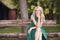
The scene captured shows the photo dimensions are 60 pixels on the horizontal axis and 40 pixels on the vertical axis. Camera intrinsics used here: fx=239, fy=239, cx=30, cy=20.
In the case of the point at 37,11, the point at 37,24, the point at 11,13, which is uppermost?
the point at 37,11

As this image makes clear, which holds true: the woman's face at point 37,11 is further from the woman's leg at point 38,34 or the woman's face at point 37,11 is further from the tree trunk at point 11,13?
the tree trunk at point 11,13

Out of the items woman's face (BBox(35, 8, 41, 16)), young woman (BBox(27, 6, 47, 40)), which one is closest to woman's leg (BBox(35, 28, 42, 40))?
young woman (BBox(27, 6, 47, 40))

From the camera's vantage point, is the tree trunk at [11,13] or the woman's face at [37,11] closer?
the woman's face at [37,11]

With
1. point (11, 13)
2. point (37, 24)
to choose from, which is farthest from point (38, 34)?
point (11, 13)

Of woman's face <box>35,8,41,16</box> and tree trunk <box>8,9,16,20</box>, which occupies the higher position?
woman's face <box>35,8,41,16</box>

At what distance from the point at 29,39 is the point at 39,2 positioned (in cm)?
1894

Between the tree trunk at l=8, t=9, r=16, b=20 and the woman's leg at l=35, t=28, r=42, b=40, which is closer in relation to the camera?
the woman's leg at l=35, t=28, r=42, b=40

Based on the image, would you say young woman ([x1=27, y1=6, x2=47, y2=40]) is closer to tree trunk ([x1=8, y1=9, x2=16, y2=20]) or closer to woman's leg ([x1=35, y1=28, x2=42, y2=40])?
woman's leg ([x1=35, y1=28, x2=42, y2=40])

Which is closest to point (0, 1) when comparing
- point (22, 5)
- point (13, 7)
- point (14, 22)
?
point (13, 7)

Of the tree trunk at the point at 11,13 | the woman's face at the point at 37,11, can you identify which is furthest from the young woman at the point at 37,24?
the tree trunk at the point at 11,13

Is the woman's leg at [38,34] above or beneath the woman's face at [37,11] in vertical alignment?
beneath

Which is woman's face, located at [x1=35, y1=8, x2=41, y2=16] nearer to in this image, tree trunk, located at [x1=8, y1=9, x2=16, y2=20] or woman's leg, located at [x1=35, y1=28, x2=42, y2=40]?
woman's leg, located at [x1=35, y1=28, x2=42, y2=40]

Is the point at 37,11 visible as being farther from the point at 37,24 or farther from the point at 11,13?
the point at 11,13

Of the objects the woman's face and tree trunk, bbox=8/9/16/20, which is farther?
tree trunk, bbox=8/9/16/20
